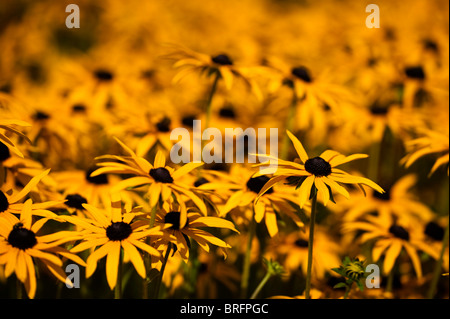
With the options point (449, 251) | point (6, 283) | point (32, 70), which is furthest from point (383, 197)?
point (32, 70)

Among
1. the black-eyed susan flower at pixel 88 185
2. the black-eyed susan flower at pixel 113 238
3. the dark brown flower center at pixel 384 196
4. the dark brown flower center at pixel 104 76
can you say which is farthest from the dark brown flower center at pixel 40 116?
the dark brown flower center at pixel 384 196

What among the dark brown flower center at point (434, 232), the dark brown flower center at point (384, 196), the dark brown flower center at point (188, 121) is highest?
the dark brown flower center at point (188, 121)

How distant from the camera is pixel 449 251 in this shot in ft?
9.41

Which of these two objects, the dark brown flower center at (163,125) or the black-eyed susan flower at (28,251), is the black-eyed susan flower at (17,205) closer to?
the black-eyed susan flower at (28,251)

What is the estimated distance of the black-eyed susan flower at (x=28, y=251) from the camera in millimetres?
1605

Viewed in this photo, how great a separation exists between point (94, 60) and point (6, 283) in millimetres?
2668

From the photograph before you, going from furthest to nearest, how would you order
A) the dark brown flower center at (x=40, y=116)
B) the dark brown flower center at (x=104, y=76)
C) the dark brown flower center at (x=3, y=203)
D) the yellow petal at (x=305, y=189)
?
the dark brown flower center at (x=104, y=76) < the dark brown flower center at (x=40, y=116) < the dark brown flower center at (x=3, y=203) < the yellow petal at (x=305, y=189)

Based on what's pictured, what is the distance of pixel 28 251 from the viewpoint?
1.66 m

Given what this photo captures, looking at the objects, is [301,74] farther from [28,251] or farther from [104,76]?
[28,251]

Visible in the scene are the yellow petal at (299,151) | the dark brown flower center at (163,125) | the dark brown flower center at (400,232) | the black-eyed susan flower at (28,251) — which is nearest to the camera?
the black-eyed susan flower at (28,251)

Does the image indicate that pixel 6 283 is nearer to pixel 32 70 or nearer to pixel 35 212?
pixel 35 212

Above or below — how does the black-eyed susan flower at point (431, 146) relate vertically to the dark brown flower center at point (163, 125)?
below

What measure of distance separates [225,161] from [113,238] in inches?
66.0

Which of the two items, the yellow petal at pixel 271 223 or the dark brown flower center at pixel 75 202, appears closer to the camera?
the yellow petal at pixel 271 223
